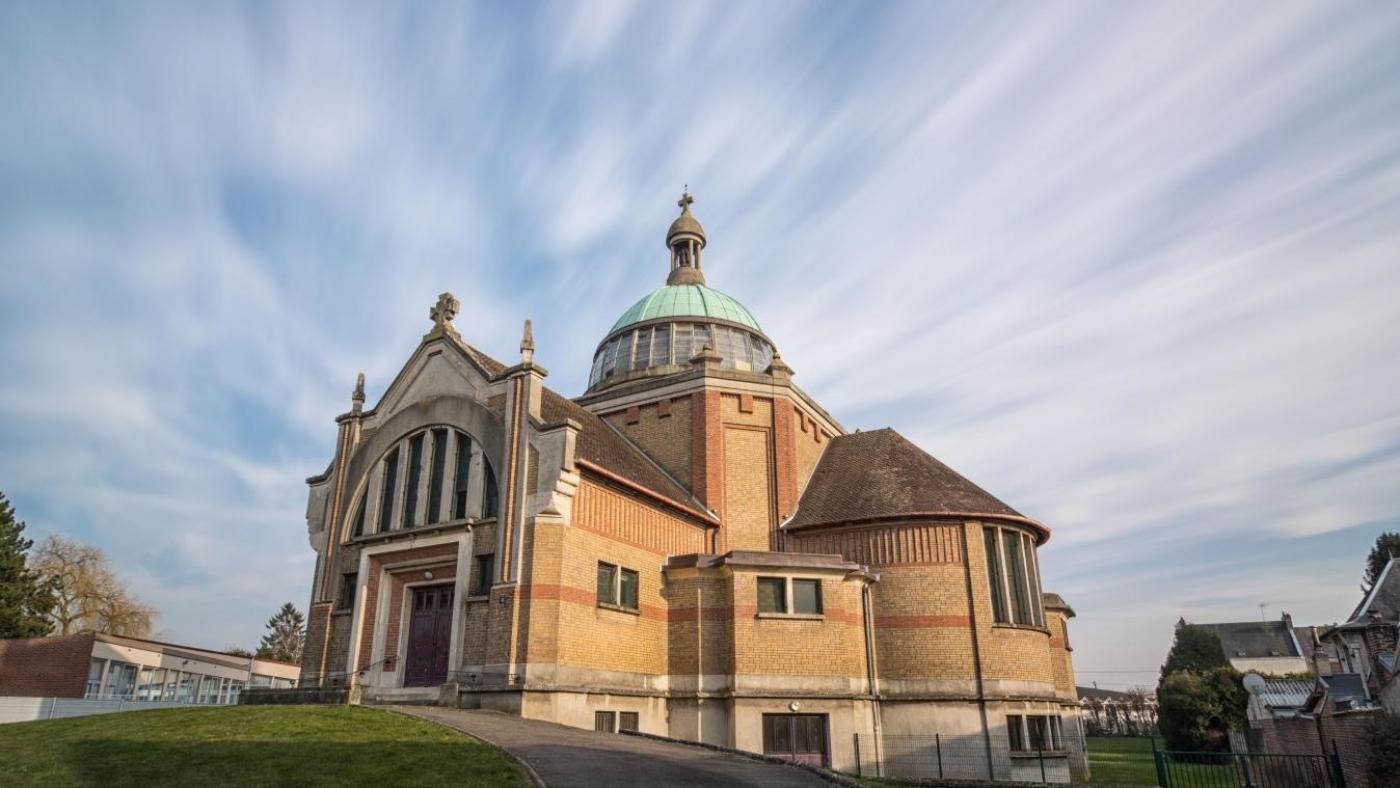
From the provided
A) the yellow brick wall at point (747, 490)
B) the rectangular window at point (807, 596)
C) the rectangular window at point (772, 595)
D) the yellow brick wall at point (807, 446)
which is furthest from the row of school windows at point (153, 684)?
the rectangular window at point (807, 596)

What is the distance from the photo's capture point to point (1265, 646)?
8531 cm

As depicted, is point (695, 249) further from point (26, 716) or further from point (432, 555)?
point (26, 716)

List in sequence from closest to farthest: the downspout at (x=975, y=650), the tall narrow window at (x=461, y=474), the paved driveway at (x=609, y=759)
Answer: the paved driveway at (x=609, y=759) < the tall narrow window at (x=461, y=474) < the downspout at (x=975, y=650)

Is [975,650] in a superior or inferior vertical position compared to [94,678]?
superior

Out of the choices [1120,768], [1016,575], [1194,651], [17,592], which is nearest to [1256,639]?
[1194,651]

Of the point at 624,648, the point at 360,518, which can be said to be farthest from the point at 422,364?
the point at 624,648

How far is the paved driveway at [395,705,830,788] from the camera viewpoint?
1306 centimetres

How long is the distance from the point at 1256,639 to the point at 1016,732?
3103 inches

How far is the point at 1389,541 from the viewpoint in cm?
6838

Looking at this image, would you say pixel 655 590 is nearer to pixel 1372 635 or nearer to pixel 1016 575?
pixel 1016 575

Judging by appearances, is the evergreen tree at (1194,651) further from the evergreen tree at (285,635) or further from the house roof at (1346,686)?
the evergreen tree at (285,635)

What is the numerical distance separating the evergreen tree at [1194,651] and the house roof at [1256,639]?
592 inches

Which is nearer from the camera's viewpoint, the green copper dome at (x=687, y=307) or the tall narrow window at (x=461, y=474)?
Answer: the tall narrow window at (x=461, y=474)

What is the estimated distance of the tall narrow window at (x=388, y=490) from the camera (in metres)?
24.6
